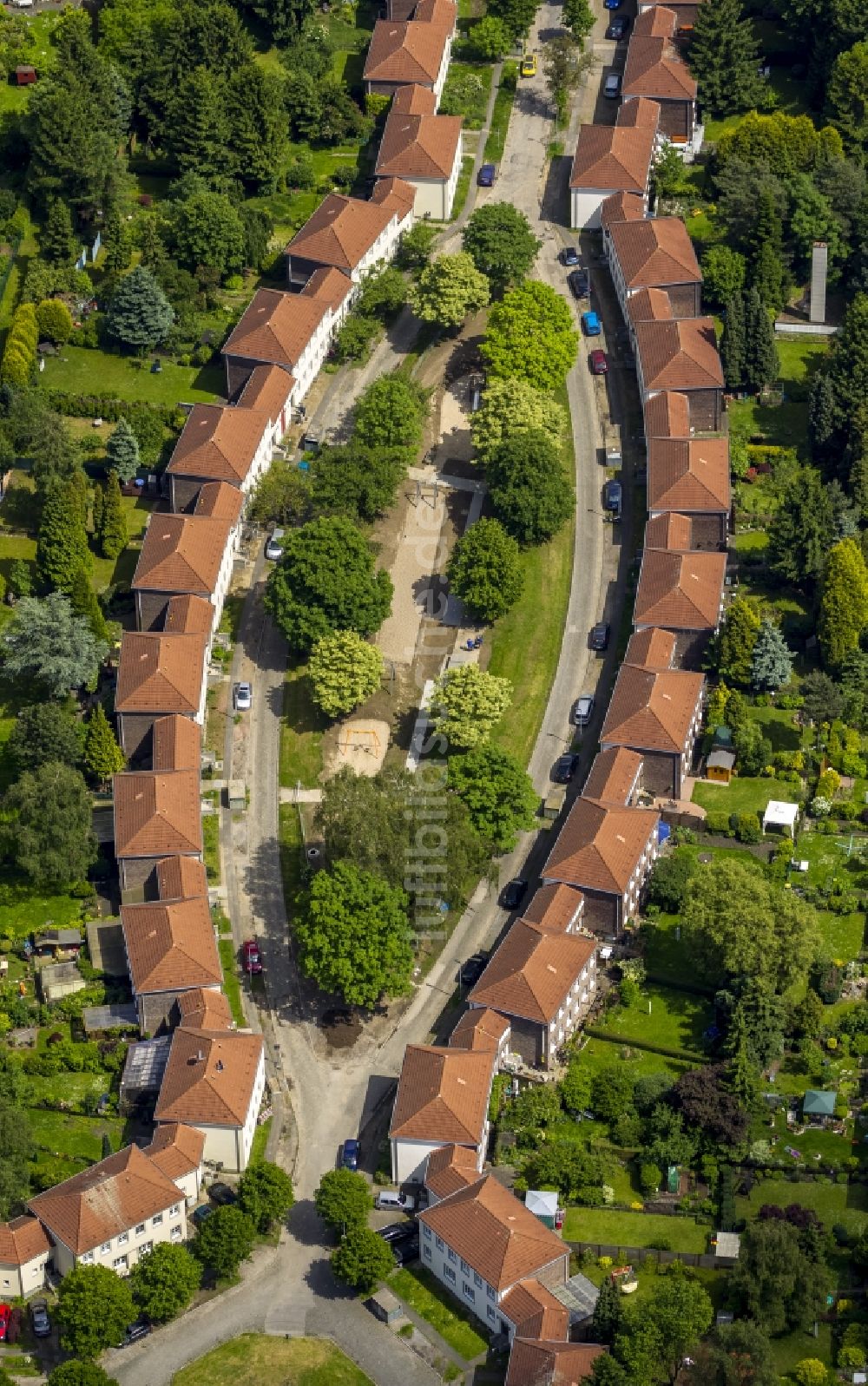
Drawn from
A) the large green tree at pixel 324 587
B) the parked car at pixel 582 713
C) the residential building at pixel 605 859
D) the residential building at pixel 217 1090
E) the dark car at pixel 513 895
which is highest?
the large green tree at pixel 324 587

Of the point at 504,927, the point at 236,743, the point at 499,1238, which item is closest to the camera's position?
the point at 499,1238

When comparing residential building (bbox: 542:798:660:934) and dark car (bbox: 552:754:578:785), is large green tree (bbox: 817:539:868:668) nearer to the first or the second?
dark car (bbox: 552:754:578:785)

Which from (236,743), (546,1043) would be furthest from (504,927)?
(236,743)

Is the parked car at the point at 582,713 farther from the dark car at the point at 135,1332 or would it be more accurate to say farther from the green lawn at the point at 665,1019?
the dark car at the point at 135,1332

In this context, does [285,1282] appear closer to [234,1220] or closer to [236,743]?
[234,1220]

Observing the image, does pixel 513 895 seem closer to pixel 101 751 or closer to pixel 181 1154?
pixel 101 751

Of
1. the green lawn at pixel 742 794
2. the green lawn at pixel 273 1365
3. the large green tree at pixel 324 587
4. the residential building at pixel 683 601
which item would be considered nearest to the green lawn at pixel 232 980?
the large green tree at pixel 324 587

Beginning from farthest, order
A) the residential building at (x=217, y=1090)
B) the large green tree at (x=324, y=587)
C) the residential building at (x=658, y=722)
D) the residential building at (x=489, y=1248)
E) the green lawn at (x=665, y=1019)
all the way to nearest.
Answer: the large green tree at (x=324, y=587)
the residential building at (x=658, y=722)
the green lawn at (x=665, y=1019)
the residential building at (x=217, y=1090)
the residential building at (x=489, y=1248)
